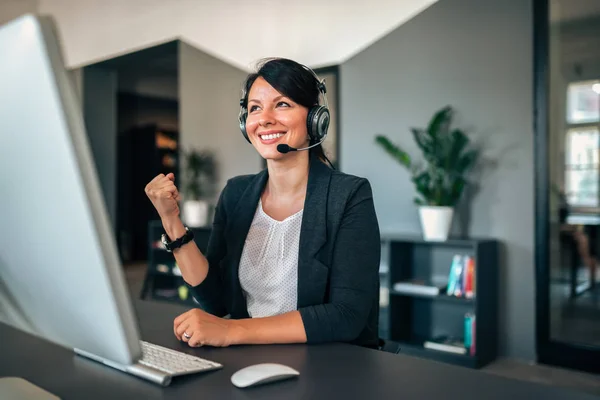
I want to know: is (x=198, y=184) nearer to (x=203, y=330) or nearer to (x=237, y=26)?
(x=237, y=26)

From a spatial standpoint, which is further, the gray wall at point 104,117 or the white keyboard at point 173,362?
the gray wall at point 104,117

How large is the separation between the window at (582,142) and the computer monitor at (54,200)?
137 inches

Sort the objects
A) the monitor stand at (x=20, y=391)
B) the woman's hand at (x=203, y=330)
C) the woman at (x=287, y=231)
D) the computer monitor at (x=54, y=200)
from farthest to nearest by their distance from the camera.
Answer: the woman at (x=287, y=231) < the woman's hand at (x=203, y=330) < the monitor stand at (x=20, y=391) < the computer monitor at (x=54, y=200)

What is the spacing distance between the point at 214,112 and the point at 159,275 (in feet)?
5.71

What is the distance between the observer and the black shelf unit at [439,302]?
3357mm

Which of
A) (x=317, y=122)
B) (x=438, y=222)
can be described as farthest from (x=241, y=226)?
(x=438, y=222)

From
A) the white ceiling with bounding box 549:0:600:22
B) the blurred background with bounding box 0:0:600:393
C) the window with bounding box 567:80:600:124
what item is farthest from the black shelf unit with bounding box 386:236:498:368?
the white ceiling with bounding box 549:0:600:22

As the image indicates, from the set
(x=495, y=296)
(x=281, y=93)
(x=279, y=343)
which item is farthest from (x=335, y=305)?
(x=495, y=296)

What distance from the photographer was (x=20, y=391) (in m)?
0.77

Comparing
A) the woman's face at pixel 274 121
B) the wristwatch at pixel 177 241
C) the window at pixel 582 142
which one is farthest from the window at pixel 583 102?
the wristwatch at pixel 177 241

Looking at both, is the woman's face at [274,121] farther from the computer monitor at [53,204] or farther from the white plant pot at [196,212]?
the white plant pot at [196,212]

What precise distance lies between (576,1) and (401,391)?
11.1ft

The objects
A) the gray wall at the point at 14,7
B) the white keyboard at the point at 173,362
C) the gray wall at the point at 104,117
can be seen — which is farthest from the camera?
the gray wall at the point at 104,117

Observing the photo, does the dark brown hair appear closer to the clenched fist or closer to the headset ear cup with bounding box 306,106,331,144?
the headset ear cup with bounding box 306,106,331,144
